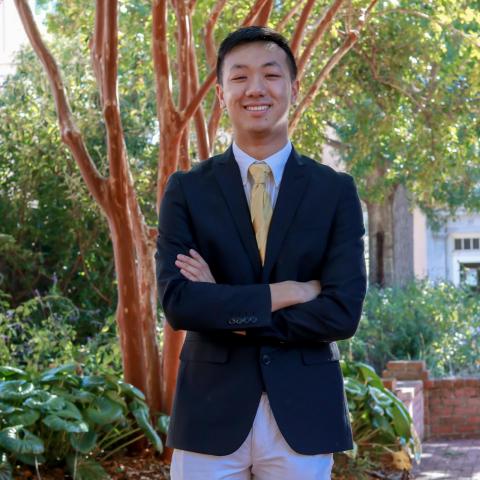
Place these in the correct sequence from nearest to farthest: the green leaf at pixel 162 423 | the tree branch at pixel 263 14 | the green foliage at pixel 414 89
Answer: the green leaf at pixel 162 423, the tree branch at pixel 263 14, the green foliage at pixel 414 89

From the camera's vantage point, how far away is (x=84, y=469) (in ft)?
20.4

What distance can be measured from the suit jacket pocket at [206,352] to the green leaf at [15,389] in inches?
125

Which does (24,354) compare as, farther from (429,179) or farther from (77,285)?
Result: (429,179)

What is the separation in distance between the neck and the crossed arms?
220mm

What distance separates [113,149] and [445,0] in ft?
13.2

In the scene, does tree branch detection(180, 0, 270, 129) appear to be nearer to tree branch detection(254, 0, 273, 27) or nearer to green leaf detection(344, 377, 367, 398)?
tree branch detection(254, 0, 273, 27)

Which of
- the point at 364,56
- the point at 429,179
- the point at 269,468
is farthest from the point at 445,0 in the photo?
the point at 269,468

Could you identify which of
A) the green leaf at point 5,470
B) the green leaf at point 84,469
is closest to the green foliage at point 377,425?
the green leaf at point 84,469

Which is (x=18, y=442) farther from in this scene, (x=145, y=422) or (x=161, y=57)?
(x=161, y=57)

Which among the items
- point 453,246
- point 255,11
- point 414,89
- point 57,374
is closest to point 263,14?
point 255,11

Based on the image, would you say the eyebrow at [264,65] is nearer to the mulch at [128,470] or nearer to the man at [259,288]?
the man at [259,288]

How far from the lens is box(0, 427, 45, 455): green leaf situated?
224 inches

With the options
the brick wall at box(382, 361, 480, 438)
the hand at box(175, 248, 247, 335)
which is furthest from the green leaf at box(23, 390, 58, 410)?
the brick wall at box(382, 361, 480, 438)

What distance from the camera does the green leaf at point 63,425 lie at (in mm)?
5838
